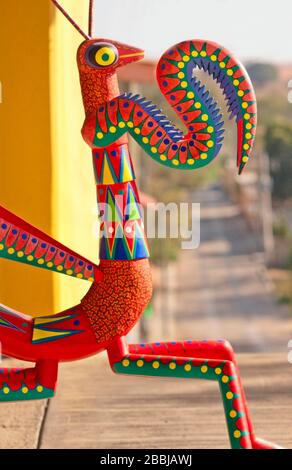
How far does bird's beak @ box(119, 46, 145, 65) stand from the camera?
66.6 inches

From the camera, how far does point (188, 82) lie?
1620 millimetres

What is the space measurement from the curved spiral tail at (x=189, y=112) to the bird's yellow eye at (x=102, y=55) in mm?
82

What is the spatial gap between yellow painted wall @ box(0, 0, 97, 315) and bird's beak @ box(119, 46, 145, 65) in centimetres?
120

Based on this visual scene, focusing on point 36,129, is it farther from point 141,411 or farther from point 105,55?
point 105,55

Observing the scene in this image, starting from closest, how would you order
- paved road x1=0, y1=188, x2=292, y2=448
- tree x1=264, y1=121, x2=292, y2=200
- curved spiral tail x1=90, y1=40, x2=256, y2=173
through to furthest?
1. curved spiral tail x1=90, y1=40, x2=256, y2=173
2. paved road x1=0, y1=188, x2=292, y2=448
3. tree x1=264, y1=121, x2=292, y2=200

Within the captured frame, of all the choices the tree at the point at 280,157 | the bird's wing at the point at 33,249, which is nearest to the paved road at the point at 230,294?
the tree at the point at 280,157

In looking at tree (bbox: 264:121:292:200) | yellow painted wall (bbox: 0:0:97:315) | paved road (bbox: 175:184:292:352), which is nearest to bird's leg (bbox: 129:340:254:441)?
yellow painted wall (bbox: 0:0:97:315)

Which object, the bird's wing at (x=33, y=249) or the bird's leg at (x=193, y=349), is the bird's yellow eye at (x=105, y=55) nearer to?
the bird's wing at (x=33, y=249)

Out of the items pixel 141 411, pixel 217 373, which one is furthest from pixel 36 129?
pixel 217 373

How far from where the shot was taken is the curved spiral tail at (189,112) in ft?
5.26

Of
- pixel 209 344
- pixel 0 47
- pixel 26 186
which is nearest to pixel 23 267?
pixel 26 186

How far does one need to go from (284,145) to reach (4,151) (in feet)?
85.5

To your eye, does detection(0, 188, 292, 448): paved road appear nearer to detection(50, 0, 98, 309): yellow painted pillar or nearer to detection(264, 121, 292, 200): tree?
detection(50, 0, 98, 309): yellow painted pillar

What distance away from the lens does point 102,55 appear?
1.67m
